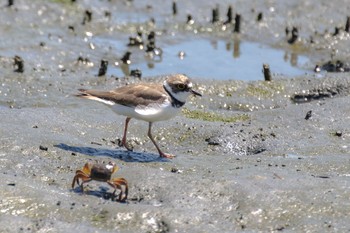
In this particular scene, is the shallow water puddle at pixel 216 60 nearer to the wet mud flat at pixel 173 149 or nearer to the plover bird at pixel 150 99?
the wet mud flat at pixel 173 149

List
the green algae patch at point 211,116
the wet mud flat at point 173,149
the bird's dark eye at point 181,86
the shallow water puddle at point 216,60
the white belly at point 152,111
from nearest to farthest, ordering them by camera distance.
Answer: the wet mud flat at point 173,149, the white belly at point 152,111, the bird's dark eye at point 181,86, the green algae patch at point 211,116, the shallow water puddle at point 216,60

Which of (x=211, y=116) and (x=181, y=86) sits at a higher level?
(x=181, y=86)

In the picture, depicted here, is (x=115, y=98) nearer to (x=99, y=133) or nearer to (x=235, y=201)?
(x=99, y=133)

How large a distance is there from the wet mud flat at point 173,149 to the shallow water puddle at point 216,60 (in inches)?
16.6

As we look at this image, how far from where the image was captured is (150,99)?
9.18 m

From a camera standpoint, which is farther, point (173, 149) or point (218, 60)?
point (218, 60)

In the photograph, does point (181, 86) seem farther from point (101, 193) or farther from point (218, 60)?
point (218, 60)

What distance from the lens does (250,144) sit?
10102 millimetres

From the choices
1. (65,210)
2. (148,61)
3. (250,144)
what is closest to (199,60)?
(148,61)

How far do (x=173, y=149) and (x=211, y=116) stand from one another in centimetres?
151

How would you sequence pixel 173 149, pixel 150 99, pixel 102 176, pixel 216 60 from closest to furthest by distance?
pixel 102 176 < pixel 150 99 < pixel 173 149 < pixel 216 60

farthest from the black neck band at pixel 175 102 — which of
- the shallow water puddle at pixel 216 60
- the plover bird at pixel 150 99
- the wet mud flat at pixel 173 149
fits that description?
the shallow water puddle at pixel 216 60

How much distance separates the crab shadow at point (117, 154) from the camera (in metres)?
8.93

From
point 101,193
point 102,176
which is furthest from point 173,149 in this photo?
point 102,176
